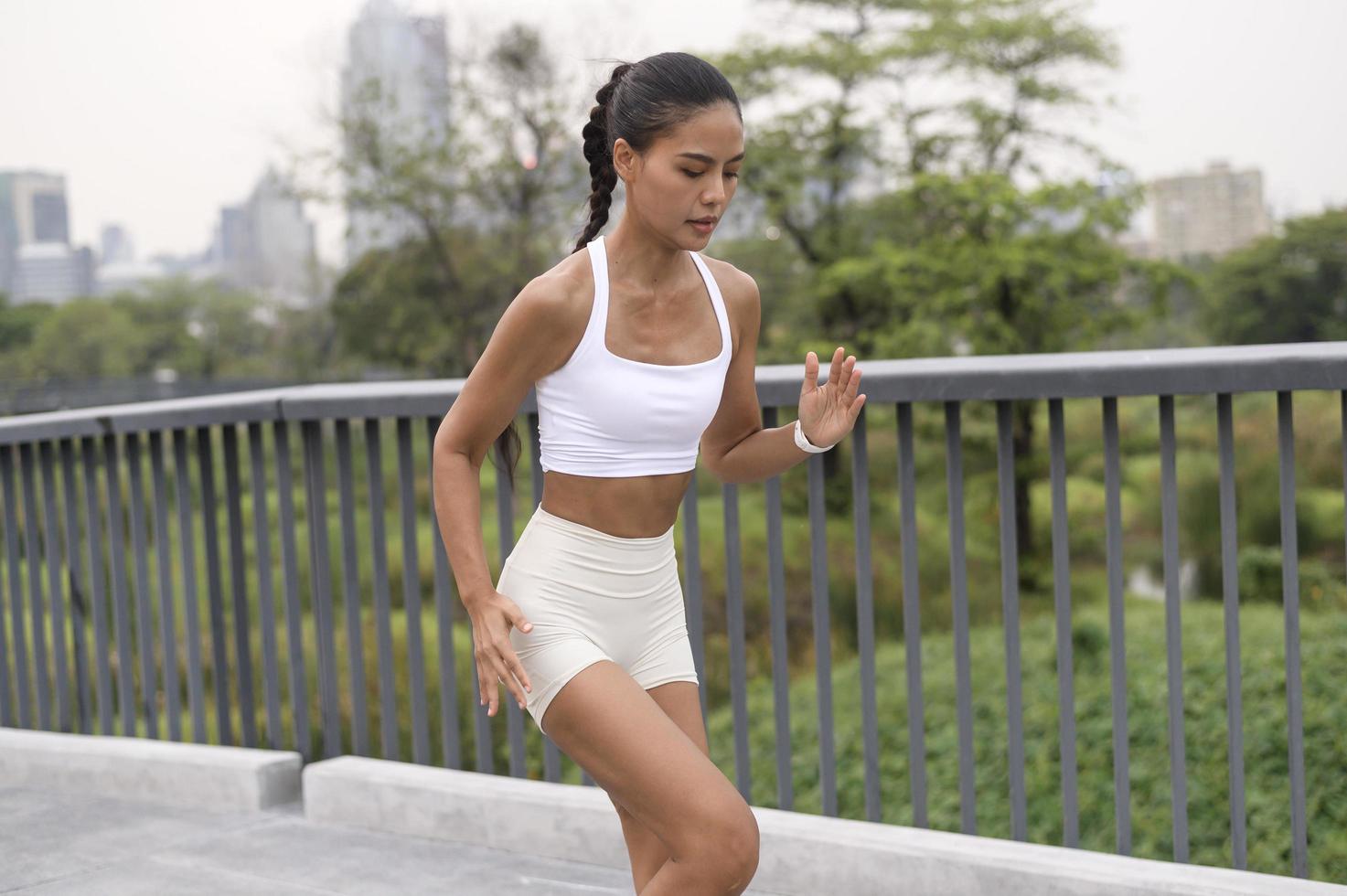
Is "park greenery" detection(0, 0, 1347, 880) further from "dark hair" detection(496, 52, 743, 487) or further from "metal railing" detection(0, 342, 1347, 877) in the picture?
"dark hair" detection(496, 52, 743, 487)

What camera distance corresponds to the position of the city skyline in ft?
107

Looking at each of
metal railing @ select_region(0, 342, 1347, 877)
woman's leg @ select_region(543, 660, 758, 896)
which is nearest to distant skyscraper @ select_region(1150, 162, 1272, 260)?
metal railing @ select_region(0, 342, 1347, 877)

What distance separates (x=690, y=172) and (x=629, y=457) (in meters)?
0.43

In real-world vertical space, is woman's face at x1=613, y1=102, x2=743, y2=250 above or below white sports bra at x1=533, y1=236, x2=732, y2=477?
above

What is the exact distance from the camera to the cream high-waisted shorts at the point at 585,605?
2195mm

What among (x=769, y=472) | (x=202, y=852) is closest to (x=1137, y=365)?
(x=769, y=472)

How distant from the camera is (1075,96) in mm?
27094

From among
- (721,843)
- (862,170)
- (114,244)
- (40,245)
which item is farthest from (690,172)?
(114,244)

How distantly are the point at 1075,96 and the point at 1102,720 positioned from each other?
18393 millimetres

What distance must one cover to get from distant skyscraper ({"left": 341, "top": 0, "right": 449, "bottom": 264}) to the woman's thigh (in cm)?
3101

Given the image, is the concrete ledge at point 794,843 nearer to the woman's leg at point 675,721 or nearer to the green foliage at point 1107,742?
the woman's leg at point 675,721

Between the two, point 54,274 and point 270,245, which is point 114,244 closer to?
point 54,274

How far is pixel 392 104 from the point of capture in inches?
1293

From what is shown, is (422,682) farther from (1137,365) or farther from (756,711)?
(756,711)
